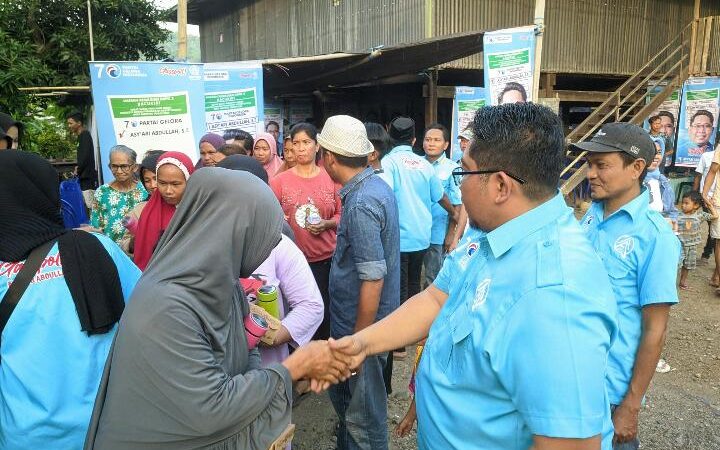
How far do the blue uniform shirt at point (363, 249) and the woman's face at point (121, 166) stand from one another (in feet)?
8.44

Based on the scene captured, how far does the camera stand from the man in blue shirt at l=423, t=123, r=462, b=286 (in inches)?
208

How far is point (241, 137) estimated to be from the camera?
17.1 ft

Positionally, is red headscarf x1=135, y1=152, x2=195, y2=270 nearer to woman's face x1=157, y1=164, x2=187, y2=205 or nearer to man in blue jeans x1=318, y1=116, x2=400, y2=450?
woman's face x1=157, y1=164, x2=187, y2=205

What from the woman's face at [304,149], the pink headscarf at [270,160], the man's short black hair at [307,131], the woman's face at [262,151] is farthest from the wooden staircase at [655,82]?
the woman's face at [304,149]

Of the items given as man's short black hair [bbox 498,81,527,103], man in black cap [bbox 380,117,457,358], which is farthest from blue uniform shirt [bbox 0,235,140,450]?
man's short black hair [bbox 498,81,527,103]

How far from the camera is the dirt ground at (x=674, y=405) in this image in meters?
3.37

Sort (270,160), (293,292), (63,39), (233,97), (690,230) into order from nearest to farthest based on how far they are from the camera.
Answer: (293,292) < (270,160) < (233,97) < (690,230) < (63,39)

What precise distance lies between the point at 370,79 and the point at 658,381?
25.9ft

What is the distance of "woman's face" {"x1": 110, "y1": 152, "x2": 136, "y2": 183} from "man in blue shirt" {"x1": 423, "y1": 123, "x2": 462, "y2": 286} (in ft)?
9.51

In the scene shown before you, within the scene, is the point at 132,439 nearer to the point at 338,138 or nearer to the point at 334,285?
the point at 334,285

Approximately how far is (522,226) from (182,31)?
563 centimetres

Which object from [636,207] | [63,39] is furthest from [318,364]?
[63,39]

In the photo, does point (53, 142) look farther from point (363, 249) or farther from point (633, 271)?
point (633, 271)

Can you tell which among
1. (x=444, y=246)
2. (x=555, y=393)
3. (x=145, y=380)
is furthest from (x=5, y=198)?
(x=444, y=246)
